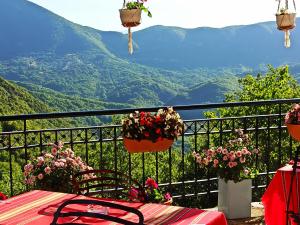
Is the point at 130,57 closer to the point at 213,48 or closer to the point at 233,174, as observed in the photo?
the point at 213,48

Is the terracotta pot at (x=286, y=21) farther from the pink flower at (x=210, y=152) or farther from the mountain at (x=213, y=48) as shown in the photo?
the mountain at (x=213, y=48)

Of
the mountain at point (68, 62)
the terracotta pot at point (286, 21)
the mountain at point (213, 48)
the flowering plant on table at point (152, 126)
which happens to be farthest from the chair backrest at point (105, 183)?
the mountain at point (213, 48)

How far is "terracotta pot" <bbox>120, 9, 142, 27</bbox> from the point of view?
466 cm

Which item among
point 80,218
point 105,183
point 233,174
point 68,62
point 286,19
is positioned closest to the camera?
point 80,218

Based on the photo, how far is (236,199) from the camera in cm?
438

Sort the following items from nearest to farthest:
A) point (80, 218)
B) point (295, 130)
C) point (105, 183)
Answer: point (80, 218), point (105, 183), point (295, 130)

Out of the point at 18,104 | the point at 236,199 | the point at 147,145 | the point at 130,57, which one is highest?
the point at 130,57

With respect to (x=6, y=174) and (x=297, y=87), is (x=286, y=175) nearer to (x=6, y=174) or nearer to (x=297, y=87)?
(x=6, y=174)

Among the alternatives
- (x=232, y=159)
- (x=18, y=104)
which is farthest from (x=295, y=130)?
(x=18, y=104)

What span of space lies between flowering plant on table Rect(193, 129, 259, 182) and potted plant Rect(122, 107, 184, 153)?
81cm

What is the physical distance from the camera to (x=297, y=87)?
27859 mm

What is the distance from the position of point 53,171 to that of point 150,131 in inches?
30.8

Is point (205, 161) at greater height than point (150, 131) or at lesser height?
lesser

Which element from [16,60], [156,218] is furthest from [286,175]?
[16,60]
